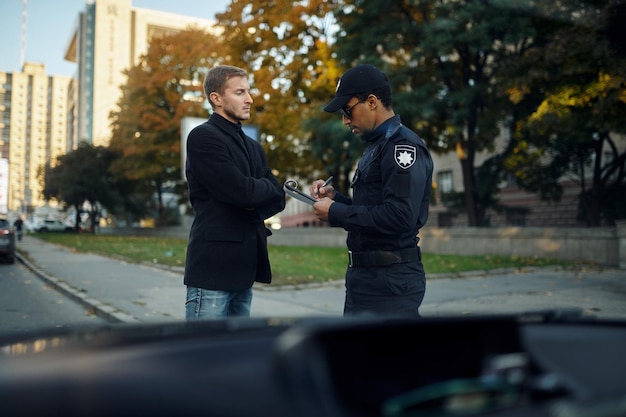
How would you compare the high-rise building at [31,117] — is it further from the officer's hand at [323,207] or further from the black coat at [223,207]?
the officer's hand at [323,207]

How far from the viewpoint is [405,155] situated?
9.55 feet

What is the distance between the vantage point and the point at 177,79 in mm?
36594

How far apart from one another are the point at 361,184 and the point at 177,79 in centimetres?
3541

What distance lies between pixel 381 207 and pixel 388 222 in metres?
0.08

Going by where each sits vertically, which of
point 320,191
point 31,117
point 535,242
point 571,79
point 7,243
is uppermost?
point 31,117

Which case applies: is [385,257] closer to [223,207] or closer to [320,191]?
[320,191]

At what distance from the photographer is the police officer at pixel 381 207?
9.49 feet

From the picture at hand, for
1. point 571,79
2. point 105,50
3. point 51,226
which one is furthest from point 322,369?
point 105,50

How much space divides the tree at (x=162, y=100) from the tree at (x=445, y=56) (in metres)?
14.8

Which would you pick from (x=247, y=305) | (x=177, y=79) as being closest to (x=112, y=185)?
(x=177, y=79)

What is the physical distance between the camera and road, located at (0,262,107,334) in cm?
788

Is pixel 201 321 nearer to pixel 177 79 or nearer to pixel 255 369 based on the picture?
pixel 255 369

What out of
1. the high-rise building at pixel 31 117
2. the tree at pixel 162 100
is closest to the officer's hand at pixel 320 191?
the tree at pixel 162 100

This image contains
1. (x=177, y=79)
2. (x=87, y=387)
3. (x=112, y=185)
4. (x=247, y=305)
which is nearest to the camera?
(x=87, y=387)
